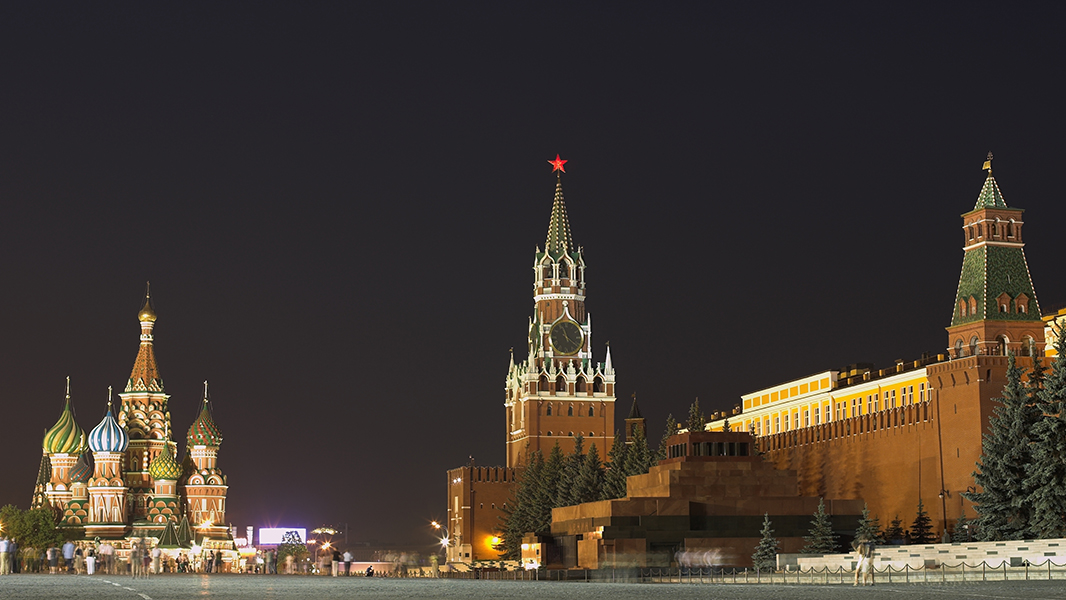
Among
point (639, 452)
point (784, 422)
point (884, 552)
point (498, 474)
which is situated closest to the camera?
point (884, 552)

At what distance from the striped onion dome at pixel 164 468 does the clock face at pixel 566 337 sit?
2723cm

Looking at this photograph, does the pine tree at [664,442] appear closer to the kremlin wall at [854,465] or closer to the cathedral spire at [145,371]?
Answer: the kremlin wall at [854,465]

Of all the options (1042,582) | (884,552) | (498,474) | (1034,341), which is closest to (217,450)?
(498,474)

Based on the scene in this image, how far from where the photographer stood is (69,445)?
104 metres

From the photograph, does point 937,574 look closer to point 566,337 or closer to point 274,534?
point 566,337

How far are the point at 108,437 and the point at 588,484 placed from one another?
42.0 meters

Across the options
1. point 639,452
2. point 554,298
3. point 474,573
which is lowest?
point 474,573

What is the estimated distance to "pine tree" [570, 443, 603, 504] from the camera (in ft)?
232

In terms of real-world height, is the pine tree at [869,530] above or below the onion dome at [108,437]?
below

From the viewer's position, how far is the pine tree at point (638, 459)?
67.6 m

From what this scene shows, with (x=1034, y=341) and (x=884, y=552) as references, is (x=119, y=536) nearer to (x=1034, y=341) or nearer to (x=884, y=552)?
(x=1034, y=341)

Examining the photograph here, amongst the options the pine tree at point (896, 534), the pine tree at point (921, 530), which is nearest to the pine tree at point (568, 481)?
the pine tree at point (896, 534)

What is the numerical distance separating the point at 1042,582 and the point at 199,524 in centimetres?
8433

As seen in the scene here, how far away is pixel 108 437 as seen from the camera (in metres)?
99.7
